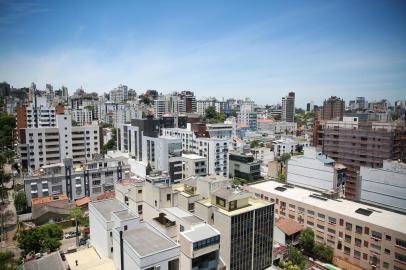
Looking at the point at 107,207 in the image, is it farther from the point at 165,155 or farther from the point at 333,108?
the point at 333,108

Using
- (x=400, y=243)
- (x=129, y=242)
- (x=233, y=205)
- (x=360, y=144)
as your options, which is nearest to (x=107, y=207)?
(x=129, y=242)

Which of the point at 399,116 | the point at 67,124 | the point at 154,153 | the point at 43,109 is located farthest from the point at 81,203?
the point at 399,116

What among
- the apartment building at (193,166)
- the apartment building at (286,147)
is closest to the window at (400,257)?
the apartment building at (193,166)

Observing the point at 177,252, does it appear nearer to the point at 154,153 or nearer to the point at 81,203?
the point at 81,203

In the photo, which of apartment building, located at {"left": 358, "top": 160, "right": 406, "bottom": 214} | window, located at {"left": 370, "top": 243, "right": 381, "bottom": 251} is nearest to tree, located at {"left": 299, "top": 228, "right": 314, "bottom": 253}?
window, located at {"left": 370, "top": 243, "right": 381, "bottom": 251}

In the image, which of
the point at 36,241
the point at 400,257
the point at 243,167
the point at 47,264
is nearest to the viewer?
the point at 47,264

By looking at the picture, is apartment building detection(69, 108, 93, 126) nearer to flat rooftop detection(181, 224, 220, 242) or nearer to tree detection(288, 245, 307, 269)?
flat rooftop detection(181, 224, 220, 242)
